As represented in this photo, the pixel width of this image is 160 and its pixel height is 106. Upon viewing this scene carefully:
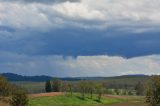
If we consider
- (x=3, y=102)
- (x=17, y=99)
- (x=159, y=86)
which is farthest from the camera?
(x=3, y=102)

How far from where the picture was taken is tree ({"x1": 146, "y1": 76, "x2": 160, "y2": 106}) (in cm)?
10344

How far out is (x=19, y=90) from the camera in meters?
125

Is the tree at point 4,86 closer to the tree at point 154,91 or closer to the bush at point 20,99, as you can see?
the bush at point 20,99

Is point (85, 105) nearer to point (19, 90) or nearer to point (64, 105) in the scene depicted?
point (64, 105)

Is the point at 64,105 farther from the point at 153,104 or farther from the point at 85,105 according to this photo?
the point at 153,104

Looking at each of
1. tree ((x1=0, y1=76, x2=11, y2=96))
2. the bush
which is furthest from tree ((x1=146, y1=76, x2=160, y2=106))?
tree ((x1=0, y1=76, x2=11, y2=96))

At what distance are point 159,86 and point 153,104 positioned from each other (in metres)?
4.34

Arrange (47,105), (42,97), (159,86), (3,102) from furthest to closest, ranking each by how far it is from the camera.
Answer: (42,97), (47,105), (3,102), (159,86)

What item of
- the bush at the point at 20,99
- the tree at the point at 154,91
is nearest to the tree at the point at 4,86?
the bush at the point at 20,99

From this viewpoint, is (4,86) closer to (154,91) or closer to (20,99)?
(20,99)

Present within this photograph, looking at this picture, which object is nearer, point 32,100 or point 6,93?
point 6,93

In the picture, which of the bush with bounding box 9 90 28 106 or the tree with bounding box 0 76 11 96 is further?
the tree with bounding box 0 76 11 96

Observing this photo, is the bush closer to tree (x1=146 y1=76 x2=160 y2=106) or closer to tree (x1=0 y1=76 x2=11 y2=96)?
tree (x1=0 y1=76 x2=11 y2=96)

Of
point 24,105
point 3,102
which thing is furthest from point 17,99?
point 3,102
